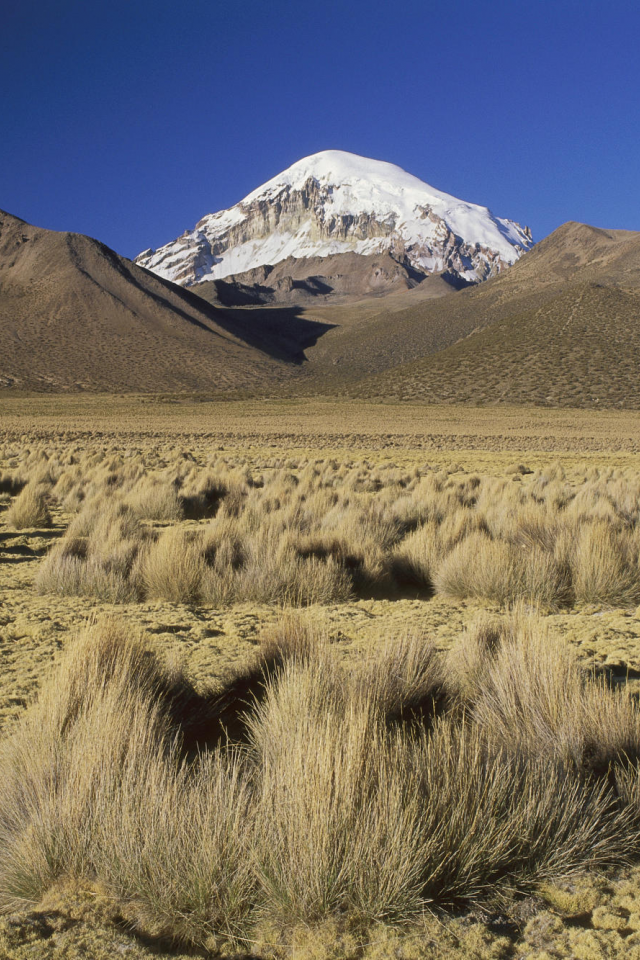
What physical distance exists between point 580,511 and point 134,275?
141366 mm

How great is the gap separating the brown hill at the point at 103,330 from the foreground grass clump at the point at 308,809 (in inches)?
3515

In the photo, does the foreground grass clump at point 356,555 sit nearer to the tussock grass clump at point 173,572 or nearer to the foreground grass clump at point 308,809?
the tussock grass clump at point 173,572

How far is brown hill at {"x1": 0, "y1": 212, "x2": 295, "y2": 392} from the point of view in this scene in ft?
311

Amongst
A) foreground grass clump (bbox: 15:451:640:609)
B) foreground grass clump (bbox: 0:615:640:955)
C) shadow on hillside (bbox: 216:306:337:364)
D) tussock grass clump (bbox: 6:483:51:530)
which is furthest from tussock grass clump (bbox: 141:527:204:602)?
shadow on hillside (bbox: 216:306:337:364)

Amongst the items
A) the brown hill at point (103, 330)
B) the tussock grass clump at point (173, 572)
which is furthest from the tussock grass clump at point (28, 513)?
the brown hill at point (103, 330)

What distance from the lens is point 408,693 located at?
377cm

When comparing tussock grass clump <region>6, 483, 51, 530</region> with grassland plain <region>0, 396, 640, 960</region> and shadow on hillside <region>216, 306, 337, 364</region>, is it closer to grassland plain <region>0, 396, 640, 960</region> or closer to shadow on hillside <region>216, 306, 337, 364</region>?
grassland plain <region>0, 396, 640, 960</region>

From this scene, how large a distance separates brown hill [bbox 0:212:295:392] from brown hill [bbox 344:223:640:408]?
946 inches

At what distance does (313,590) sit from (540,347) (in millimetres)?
73305

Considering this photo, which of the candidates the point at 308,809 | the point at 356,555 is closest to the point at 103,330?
the point at 356,555

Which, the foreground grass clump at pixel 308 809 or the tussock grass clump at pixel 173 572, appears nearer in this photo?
the foreground grass clump at pixel 308 809

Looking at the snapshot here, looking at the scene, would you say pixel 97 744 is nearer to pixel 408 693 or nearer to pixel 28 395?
pixel 408 693

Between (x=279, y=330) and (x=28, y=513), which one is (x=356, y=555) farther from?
(x=279, y=330)

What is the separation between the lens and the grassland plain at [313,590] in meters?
2.36
